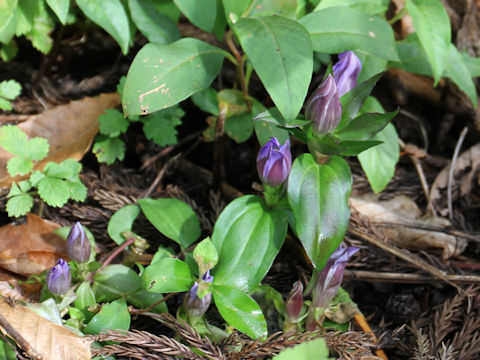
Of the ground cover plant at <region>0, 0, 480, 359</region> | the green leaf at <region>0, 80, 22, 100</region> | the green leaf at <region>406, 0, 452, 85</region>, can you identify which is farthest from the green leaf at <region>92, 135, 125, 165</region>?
the green leaf at <region>406, 0, 452, 85</region>

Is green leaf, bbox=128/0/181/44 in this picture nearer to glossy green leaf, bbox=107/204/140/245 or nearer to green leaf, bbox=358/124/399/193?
glossy green leaf, bbox=107/204/140/245

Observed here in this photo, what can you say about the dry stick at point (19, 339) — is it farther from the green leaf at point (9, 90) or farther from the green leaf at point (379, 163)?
the green leaf at point (379, 163)

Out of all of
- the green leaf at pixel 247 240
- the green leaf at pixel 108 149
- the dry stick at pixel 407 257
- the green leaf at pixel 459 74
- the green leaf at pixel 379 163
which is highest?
the green leaf at pixel 108 149

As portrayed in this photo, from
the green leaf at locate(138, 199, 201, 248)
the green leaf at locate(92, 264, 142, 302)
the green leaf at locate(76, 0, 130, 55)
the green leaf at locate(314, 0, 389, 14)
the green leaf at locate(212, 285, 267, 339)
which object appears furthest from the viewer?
the green leaf at locate(314, 0, 389, 14)

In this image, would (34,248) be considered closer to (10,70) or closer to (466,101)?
(10,70)

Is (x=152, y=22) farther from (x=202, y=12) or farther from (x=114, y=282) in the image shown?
(x=114, y=282)

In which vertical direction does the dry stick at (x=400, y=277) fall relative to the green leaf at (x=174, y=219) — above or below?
below

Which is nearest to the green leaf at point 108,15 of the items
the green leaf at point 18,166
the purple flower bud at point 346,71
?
the green leaf at point 18,166
